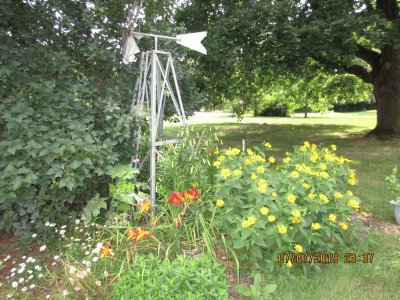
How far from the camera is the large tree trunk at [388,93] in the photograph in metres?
11.4

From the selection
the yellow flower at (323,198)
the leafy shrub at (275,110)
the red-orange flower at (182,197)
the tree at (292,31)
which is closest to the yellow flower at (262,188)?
the yellow flower at (323,198)

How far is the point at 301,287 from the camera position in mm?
2689

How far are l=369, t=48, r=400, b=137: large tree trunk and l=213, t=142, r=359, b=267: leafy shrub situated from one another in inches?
395

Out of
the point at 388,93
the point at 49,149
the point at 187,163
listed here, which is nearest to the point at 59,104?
the point at 49,149

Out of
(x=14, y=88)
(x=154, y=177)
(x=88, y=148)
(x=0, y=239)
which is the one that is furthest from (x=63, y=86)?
(x=0, y=239)

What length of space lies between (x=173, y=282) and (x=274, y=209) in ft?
3.24

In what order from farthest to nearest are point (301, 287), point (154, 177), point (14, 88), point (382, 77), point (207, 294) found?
point (382, 77) → point (154, 177) → point (14, 88) → point (301, 287) → point (207, 294)

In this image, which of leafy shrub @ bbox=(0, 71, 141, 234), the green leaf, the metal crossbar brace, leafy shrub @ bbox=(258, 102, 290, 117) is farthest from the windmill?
leafy shrub @ bbox=(258, 102, 290, 117)

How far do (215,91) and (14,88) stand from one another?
30.7 feet

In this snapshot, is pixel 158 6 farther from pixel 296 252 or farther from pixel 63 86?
pixel 296 252

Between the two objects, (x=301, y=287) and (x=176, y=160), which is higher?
(x=176, y=160)

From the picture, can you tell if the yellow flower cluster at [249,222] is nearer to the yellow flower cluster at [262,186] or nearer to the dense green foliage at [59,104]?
the yellow flower cluster at [262,186]
